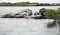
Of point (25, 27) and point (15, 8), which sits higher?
point (15, 8)

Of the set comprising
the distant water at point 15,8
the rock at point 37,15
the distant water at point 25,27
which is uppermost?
the distant water at point 15,8

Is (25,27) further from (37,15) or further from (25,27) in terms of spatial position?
(37,15)

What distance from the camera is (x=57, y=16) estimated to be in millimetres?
1385

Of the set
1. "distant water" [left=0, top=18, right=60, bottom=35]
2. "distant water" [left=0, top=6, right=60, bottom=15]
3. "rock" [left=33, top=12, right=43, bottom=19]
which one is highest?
"distant water" [left=0, top=6, right=60, bottom=15]

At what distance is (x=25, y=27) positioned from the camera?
1.40m

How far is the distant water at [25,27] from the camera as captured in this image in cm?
138

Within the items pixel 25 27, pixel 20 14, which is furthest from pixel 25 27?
pixel 20 14

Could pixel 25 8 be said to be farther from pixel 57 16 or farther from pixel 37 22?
pixel 57 16

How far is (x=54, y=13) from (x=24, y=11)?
0.35 m

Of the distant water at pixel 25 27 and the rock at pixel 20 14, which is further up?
the rock at pixel 20 14

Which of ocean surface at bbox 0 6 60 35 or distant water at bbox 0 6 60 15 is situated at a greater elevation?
distant water at bbox 0 6 60 15

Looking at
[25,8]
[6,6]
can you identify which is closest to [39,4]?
[25,8]

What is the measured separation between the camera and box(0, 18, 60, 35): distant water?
138cm

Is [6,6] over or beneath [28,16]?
over
